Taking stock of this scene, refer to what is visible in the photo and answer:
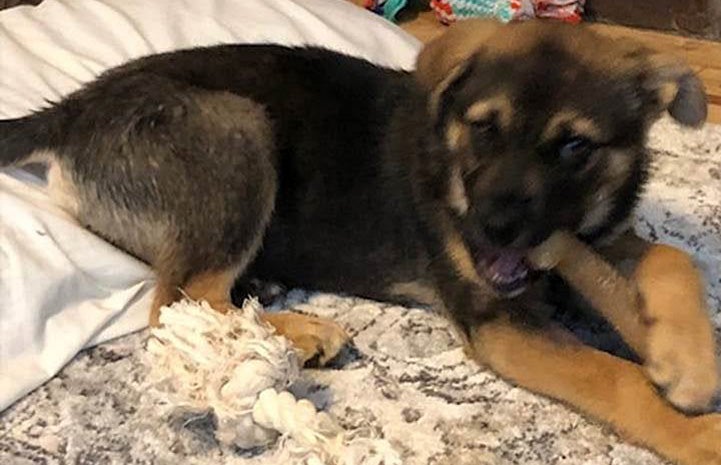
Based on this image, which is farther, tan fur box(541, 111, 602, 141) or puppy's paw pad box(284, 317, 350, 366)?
puppy's paw pad box(284, 317, 350, 366)

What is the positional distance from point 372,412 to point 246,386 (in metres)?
0.27

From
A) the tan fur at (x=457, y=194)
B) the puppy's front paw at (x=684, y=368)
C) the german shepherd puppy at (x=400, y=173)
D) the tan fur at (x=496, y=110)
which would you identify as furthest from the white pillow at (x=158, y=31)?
the puppy's front paw at (x=684, y=368)

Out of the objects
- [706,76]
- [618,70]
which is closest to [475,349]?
[618,70]

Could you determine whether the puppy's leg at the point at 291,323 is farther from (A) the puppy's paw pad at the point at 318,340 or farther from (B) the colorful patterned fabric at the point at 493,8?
(B) the colorful patterned fabric at the point at 493,8

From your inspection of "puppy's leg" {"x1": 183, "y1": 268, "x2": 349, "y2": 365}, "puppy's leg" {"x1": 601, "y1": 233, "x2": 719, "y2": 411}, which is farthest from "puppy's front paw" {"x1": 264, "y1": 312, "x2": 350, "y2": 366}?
"puppy's leg" {"x1": 601, "y1": 233, "x2": 719, "y2": 411}

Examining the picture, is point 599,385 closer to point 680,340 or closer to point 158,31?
point 680,340

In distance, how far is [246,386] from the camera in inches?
81.6

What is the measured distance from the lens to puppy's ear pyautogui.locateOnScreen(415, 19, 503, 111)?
2.28 meters

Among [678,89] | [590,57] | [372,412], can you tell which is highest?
[590,57]

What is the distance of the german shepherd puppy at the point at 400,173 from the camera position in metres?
2.09

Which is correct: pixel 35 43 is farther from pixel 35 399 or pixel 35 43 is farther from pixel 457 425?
pixel 457 425

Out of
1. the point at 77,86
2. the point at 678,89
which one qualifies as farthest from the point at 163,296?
the point at 678,89

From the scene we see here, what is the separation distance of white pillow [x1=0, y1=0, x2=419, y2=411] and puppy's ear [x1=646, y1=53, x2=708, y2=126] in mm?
1065

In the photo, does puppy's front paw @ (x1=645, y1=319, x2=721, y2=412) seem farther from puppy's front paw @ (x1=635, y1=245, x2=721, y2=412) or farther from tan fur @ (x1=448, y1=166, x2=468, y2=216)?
tan fur @ (x1=448, y1=166, x2=468, y2=216)
